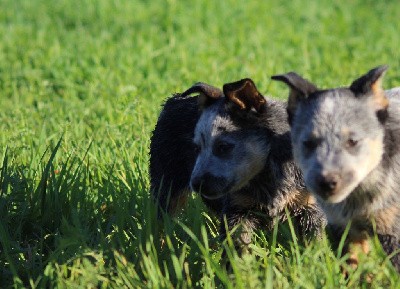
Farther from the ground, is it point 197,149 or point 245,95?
point 245,95

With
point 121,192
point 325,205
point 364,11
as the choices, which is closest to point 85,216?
point 121,192

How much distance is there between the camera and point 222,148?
6.13 m

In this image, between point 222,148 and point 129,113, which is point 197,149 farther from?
point 129,113

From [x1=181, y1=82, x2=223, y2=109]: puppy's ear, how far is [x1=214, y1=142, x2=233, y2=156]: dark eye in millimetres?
369

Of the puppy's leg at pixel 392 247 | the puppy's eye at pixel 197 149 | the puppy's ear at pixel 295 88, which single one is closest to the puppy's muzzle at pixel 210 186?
the puppy's eye at pixel 197 149

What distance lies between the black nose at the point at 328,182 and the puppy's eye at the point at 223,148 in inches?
48.0

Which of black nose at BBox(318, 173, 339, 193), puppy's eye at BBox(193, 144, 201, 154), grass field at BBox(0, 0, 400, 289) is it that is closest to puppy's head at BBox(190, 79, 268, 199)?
puppy's eye at BBox(193, 144, 201, 154)

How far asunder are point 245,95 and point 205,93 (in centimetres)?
30

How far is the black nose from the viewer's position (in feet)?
16.1

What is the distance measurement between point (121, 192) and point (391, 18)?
8.46m

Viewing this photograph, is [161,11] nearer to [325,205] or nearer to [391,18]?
[391,18]

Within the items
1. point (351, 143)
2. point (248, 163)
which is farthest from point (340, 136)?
point (248, 163)

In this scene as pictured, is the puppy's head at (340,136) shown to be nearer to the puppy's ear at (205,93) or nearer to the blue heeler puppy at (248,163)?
the blue heeler puppy at (248,163)

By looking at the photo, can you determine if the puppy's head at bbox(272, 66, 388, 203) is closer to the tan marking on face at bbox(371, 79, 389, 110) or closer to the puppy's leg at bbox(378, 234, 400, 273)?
the tan marking on face at bbox(371, 79, 389, 110)
